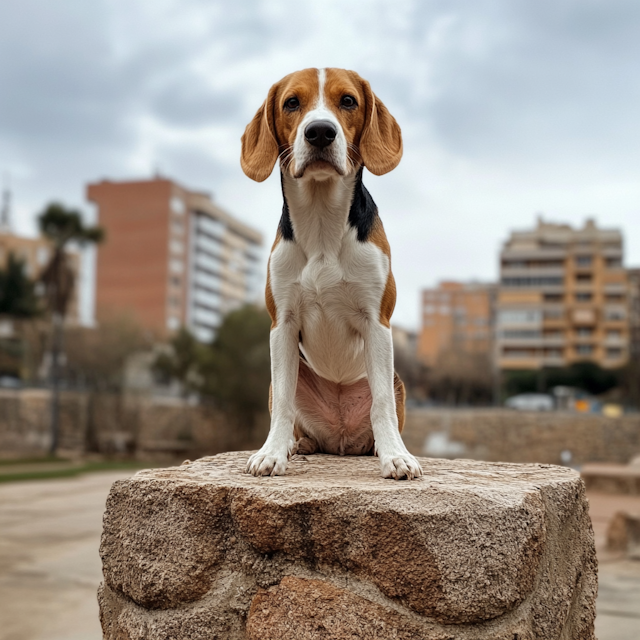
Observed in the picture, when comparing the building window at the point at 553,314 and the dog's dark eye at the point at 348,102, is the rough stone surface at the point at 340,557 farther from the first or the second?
the building window at the point at 553,314

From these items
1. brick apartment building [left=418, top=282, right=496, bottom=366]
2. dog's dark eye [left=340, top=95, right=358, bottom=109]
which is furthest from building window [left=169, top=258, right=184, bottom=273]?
dog's dark eye [left=340, top=95, right=358, bottom=109]

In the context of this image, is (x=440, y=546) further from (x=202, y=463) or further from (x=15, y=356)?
(x=15, y=356)

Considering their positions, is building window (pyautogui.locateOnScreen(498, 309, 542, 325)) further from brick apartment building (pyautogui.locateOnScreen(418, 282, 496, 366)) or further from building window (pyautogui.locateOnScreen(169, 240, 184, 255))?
building window (pyautogui.locateOnScreen(169, 240, 184, 255))

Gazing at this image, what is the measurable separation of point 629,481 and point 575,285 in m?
52.0

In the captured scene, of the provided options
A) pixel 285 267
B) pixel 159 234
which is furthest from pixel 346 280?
pixel 159 234

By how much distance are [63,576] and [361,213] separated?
6.40 metres

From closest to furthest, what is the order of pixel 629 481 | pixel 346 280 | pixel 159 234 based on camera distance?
pixel 346 280, pixel 629 481, pixel 159 234

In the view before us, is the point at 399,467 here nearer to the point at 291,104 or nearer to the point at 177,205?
the point at 291,104

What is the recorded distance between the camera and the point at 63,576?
773 cm

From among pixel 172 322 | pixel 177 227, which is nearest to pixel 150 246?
pixel 177 227

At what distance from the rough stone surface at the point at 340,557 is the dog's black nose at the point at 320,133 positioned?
125 centimetres

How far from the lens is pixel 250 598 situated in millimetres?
2602

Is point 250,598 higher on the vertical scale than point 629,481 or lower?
higher

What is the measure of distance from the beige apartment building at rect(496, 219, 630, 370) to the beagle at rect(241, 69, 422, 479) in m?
61.2
